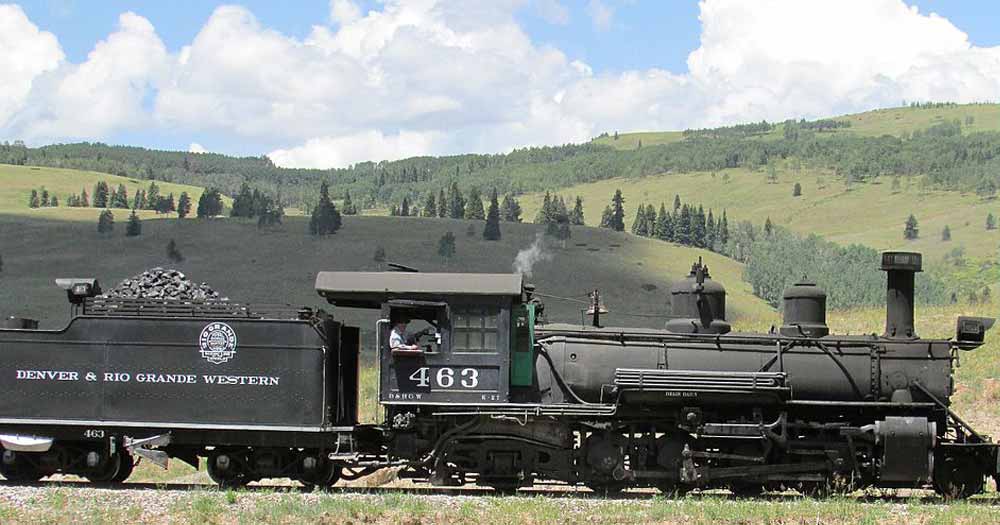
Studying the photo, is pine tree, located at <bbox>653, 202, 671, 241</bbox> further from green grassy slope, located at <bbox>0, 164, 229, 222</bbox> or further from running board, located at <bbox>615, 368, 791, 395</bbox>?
running board, located at <bbox>615, 368, 791, 395</bbox>

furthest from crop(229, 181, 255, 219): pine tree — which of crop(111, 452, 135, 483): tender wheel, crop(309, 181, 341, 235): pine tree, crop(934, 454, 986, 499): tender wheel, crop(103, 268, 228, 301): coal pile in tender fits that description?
crop(934, 454, 986, 499): tender wheel

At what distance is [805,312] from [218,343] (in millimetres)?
9128

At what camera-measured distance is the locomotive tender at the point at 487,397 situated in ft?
55.6

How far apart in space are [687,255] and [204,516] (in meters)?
108

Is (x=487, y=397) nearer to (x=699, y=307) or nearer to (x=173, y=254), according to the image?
(x=699, y=307)

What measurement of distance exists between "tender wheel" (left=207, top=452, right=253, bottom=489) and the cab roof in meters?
3.14

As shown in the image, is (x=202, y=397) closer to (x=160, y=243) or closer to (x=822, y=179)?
(x=160, y=243)

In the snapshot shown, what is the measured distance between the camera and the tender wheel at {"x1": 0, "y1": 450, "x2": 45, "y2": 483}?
17953mm

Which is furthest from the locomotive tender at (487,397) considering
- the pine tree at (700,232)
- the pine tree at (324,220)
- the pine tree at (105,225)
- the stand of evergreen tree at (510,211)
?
the stand of evergreen tree at (510,211)

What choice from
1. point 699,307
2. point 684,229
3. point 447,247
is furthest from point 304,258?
point 699,307

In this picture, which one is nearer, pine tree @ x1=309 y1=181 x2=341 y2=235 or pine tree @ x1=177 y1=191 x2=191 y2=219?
pine tree @ x1=309 y1=181 x2=341 y2=235

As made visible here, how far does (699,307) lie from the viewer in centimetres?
1828

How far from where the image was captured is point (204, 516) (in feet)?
47.3

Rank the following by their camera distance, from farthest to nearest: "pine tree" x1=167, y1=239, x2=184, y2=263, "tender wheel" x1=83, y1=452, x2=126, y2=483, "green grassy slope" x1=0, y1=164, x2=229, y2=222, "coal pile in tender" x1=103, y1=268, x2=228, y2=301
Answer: "green grassy slope" x1=0, y1=164, x2=229, y2=222, "pine tree" x1=167, y1=239, x2=184, y2=263, "coal pile in tender" x1=103, y1=268, x2=228, y2=301, "tender wheel" x1=83, y1=452, x2=126, y2=483
